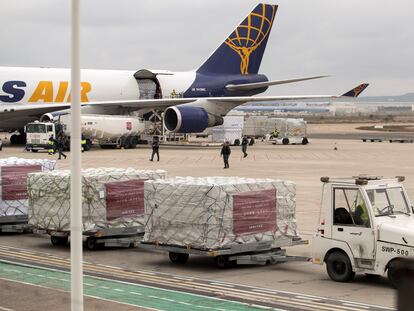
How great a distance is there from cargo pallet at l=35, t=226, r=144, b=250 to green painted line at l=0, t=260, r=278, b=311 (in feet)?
7.68

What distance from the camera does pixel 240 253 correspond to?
15.6 meters

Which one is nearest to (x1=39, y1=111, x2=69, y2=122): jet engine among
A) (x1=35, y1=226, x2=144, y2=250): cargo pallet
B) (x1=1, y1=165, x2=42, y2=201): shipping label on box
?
(x1=1, y1=165, x2=42, y2=201): shipping label on box

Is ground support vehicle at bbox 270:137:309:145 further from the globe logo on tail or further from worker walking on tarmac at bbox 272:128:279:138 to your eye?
the globe logo on tail

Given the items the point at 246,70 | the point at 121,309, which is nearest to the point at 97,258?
the point at 121,309

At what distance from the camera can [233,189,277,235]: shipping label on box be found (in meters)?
15.4

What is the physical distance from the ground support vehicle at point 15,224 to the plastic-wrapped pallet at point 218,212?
5702mm

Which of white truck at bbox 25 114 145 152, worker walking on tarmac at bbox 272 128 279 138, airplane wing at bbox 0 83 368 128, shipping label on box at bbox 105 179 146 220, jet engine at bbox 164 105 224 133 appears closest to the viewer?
shipping label on box at bbox 105 179 146 220

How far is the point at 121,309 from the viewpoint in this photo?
11.9 metres

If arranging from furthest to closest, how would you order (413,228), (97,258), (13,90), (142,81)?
1. (142,81)
2. (13,90)
3. (97,258)
4. (413,228)

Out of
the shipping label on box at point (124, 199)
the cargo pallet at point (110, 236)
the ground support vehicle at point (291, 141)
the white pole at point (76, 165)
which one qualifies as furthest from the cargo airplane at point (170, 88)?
the white pole at point (76, 165)

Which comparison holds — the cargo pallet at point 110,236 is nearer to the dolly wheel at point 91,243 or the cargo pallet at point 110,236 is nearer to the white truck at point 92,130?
the dolly wheel at point 91,243

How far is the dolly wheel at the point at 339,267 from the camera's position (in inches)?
549

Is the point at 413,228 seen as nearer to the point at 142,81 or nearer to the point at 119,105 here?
the point at 119,105

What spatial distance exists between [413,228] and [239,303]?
3554mm
